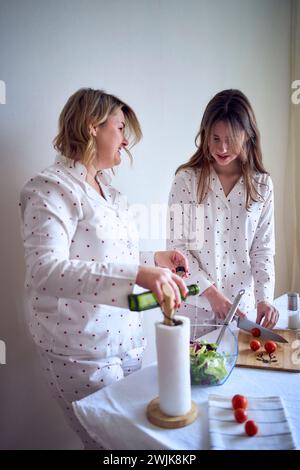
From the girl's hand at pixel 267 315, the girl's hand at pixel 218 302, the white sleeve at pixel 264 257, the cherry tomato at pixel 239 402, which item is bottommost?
the cherry tomato at pixel 239 402

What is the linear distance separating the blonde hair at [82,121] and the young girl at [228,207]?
40cm

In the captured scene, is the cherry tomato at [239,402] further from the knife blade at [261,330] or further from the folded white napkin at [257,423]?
the knife blade at [261,330]

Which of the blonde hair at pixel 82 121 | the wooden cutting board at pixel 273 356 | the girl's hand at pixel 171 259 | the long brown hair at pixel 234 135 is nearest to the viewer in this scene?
the wooden cutting board at pixel 273 356

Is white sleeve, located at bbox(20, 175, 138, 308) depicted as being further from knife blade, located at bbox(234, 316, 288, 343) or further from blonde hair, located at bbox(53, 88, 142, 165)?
knife blade, located at bbox(234, 316, 288, 343)

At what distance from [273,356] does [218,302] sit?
272 millimetres

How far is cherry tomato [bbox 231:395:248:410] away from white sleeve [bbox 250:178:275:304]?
0.63m

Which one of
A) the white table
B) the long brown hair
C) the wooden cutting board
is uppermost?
the long brown hair

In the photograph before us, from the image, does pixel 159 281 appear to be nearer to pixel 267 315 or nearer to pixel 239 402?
pixel 239 402

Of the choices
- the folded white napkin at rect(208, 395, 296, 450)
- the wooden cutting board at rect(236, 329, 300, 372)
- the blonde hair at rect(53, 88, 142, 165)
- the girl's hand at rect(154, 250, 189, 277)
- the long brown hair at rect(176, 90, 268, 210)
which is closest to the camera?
the folded white napkin at rect(208, 395, 296, 450)

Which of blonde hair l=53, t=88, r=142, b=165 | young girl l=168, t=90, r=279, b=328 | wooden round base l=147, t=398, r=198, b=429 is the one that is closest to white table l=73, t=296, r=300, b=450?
wooden round base l=147, t=398, r=198, b=429

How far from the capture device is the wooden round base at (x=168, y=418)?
799 mm

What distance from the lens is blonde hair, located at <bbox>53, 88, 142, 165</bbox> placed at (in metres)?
1.18

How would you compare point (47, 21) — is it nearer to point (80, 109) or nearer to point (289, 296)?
point (80, 109)

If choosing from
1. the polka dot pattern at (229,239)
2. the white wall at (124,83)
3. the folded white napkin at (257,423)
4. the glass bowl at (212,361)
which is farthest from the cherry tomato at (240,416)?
the white wall at (124,83)
